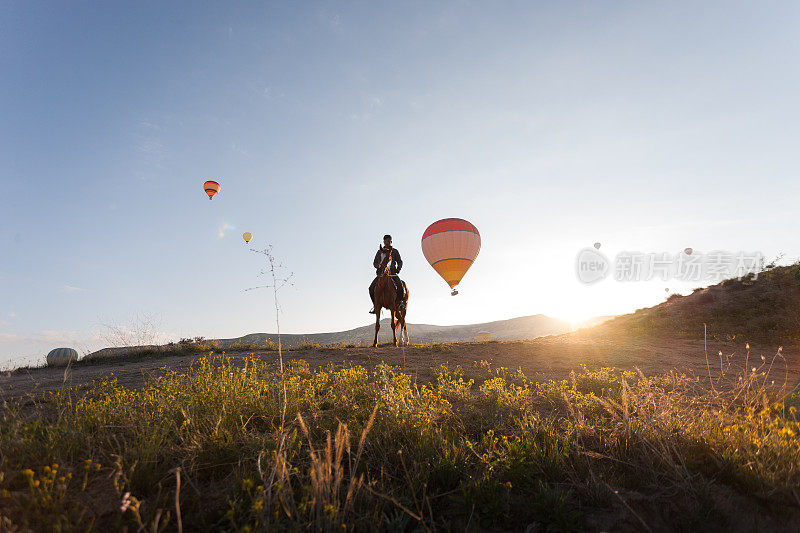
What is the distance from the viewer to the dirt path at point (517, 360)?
28.2ft

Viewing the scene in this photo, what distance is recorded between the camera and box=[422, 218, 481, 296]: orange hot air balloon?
62.5ft

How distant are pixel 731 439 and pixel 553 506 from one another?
6.27 ft

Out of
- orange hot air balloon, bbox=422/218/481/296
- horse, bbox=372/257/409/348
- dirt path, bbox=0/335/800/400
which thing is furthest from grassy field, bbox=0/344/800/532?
orange hot air balloon, bbox=422/218/481/296

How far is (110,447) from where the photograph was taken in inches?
122

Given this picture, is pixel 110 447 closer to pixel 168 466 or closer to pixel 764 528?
pixel 168 466

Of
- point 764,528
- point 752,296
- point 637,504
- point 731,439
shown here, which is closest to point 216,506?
point 637,504

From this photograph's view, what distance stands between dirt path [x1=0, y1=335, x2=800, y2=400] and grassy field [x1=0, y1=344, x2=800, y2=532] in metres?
4.08

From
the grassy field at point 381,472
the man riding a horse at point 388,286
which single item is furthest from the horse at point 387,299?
the grassy field at point 381,472

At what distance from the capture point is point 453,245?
19.0 meters

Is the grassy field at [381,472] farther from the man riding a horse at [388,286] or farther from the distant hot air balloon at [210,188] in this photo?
the distant hot air balloon at [210,188]

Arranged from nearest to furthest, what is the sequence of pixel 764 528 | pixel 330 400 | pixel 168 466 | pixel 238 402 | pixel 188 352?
pixel 764 528 → pixel 168 466 → pixel 238 402 → pixel 330 400 → pixel 188 352

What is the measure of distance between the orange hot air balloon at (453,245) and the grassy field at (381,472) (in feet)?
50.1

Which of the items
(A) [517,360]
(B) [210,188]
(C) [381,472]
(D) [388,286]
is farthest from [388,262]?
(B) [210,188]

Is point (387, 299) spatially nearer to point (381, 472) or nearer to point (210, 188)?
point (381, 472)
